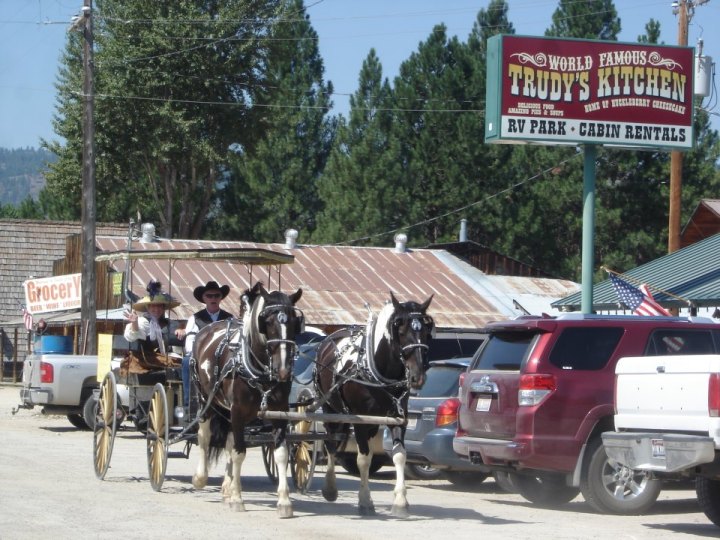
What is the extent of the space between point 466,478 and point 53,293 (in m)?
19.3

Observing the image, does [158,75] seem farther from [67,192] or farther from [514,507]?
[514,507]

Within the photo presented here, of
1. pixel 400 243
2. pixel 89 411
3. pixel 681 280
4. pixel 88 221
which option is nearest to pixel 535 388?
pixel 89 411

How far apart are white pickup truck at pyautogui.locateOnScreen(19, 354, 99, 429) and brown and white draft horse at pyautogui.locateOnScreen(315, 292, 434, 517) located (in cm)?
1177

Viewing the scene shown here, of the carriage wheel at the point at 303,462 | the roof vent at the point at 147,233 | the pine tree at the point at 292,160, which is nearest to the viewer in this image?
the carriage wheel at the point at 303,462

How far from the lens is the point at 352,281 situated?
129 ft

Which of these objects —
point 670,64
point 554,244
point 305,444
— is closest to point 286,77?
point 554,244

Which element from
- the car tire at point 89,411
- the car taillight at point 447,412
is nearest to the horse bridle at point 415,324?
the car taillight at point 447,412

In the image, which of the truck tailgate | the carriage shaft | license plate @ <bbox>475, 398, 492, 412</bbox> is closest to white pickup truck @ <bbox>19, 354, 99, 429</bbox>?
license plate @ <bbox>475, 398, 492, 412</bbox>

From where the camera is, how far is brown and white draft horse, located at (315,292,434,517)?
12.9 m

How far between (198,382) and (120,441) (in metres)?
→ 8.63

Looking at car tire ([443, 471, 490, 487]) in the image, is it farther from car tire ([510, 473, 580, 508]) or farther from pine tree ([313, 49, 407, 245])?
pine tree ([313, 49, 407, 245])

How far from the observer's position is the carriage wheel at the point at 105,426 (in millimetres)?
15328

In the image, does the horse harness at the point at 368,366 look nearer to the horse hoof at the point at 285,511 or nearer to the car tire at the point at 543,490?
the horse hoof at the point at 285,511

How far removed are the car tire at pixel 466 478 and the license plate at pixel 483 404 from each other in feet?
9.70
